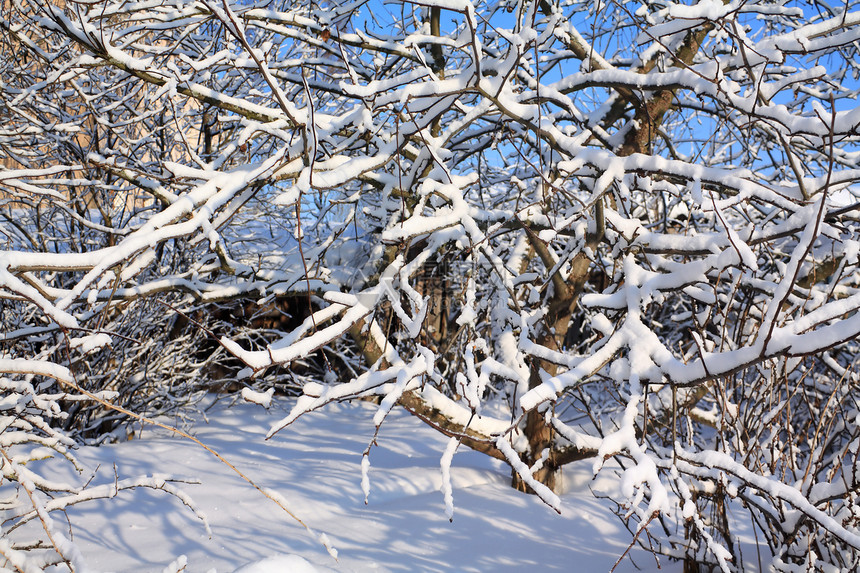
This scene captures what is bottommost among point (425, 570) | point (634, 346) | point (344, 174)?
point (425, 570)

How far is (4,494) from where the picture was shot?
2.81 meters

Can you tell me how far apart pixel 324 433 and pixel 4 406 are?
2.98 m

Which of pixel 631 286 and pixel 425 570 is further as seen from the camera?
pixel 425 570

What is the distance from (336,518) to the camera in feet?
9.81

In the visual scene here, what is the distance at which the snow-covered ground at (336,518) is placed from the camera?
2.44 meters

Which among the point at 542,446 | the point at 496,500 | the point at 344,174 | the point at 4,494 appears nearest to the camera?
the point at 344,174

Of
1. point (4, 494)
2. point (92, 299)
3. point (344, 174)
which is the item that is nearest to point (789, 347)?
point (344, 174)

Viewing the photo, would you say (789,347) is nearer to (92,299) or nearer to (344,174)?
(344,174)

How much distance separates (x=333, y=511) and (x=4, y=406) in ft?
→ 5.23

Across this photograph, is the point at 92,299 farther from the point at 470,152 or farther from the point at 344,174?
the point at 470,152

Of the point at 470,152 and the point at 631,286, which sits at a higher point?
the point at 470,152

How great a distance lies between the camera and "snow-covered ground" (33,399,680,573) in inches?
96.2

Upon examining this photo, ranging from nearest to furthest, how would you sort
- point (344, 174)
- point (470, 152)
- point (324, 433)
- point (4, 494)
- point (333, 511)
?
point (344, 174) < point (4, 494) < point (333, 511) < point (470, 152) < point (324, 433)

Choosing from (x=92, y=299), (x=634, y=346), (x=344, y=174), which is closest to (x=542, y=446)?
(x=634, y=346)
